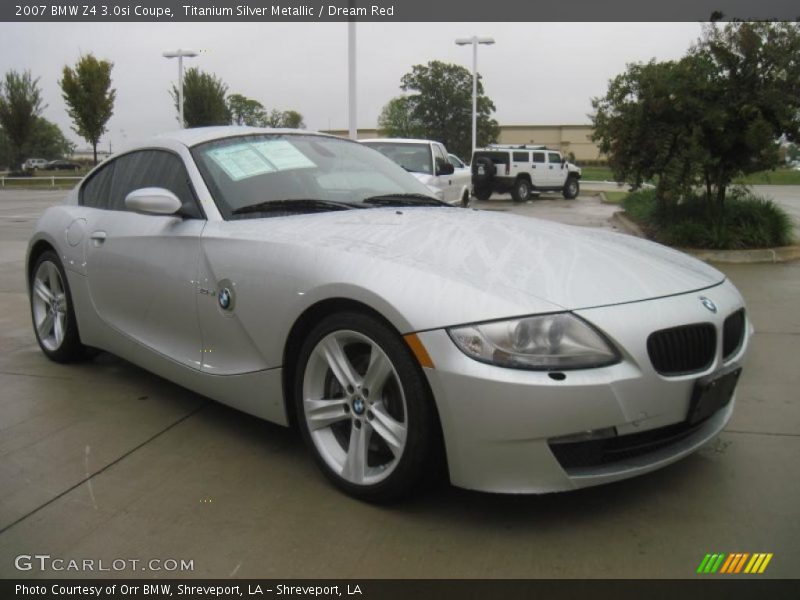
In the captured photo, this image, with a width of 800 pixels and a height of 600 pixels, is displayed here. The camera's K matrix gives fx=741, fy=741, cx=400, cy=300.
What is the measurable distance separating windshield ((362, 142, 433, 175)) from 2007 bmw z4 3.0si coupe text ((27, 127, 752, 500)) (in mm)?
8117

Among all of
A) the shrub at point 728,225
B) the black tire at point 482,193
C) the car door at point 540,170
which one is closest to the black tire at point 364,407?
the shrub at point 728,225

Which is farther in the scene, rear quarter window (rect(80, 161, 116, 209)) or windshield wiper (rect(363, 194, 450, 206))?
rear quarter window (rect(80, 161, 116, 209))

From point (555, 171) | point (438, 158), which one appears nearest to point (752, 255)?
Result: point (438, 158)

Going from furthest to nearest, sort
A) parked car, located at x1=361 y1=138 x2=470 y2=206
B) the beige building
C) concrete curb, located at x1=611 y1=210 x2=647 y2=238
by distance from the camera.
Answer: the beige building → parked car, located at x1=361 y1=138 x2=470 y2=206 → concrete curb, located at x1=611 y1=210 x2=647 y2=238

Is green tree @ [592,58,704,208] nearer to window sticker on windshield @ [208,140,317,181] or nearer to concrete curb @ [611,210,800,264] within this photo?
concrete curb @ [611,210,800,264]

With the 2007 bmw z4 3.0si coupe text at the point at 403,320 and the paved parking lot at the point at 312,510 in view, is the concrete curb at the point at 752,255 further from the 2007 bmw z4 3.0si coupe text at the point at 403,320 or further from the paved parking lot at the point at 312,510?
the 2007 bmw z4 3.0si coupe text at the point at 403,320

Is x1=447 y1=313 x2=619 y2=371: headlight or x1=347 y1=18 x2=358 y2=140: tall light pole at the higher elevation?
x1=347 y1=18 x2=358 y2=140: tall light pole

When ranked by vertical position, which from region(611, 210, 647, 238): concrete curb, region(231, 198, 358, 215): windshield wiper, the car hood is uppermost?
region(231, 198, 358, 215): windshield wiper

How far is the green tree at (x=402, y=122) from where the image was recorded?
68125 mm

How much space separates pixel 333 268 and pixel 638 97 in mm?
8630

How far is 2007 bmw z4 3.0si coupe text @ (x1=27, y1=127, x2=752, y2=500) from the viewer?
2389 millimetres

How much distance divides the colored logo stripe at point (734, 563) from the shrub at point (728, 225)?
7736mm

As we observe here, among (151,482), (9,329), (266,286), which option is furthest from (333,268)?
(9,329)

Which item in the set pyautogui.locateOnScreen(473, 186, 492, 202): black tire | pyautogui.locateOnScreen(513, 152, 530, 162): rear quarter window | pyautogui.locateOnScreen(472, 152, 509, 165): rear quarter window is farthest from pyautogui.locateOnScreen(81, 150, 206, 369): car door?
pyautogui.locateOnScreen(513, 152, 530, 162): rear quarter window
